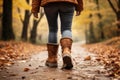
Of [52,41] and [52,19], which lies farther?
[52,41]

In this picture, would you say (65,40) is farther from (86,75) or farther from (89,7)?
(89,7)

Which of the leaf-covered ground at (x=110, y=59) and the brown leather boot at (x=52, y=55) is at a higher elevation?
the brown leather boot at (x=52, y=55)

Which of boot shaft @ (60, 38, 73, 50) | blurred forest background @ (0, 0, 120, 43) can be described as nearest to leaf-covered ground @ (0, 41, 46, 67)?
boot shaft @ (60, 38, 73, 50)

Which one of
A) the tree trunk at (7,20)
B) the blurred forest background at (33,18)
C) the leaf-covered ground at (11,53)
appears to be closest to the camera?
the leaf-covered ground at (11,53)

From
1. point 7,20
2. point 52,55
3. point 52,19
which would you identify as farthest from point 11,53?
point 7,20

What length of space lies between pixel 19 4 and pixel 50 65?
13515 millimetres

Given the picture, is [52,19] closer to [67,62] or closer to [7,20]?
[67,62]

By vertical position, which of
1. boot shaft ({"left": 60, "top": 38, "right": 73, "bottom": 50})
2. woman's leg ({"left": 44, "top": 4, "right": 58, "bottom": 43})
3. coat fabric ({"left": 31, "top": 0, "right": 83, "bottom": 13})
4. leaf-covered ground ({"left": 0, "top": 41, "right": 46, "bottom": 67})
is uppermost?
coat fabric ({"left": 31, "top": 0, "right": 83, "bottom": 13})

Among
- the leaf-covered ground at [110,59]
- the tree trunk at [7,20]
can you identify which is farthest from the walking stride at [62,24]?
the tree trunk at [7,20]

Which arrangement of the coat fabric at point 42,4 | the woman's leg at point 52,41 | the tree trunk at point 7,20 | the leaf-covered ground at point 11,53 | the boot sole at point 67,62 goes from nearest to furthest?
1. the boot sole at point 67,62
2. the coat fabric at point 42,4
3. the woman's leg at point 52,41
4. the leaf-covered ground at point 11,53
5. the tree trunk at point 7,20

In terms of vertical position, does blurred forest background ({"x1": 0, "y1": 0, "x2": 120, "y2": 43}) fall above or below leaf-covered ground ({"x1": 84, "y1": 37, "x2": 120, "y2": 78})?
above

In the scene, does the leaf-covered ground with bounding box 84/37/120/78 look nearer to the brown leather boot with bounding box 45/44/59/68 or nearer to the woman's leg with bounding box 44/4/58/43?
the brown leather boot with bounding box 45/44/59/68

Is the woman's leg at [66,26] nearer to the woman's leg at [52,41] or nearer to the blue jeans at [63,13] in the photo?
the blue jeans at [63,13]

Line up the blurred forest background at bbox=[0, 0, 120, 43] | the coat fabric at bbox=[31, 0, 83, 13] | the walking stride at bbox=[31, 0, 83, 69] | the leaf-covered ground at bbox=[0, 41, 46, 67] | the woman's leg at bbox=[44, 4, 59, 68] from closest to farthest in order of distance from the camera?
the walking stride at bbox=[31, 0, 83, 69] → the coat fabric at bbox=[31, 0, 83, 13] → the woman's leg at bbox=[44, 4, 59, 68] → the leaf-covered ground at bbox=[0, 41, 46, 67] → the blurred forest background at bbox=[0, 0, 120, 43]
